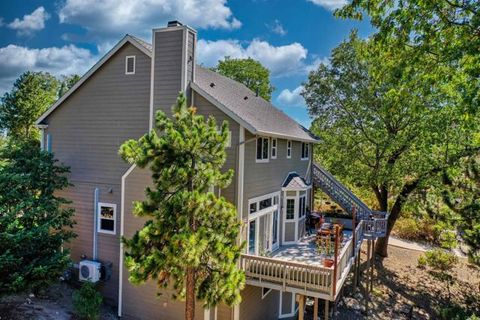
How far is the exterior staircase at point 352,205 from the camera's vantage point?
1564cm

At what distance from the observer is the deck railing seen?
9.78m

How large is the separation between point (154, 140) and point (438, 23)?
643 cm

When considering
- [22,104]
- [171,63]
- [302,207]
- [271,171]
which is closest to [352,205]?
[302,207]

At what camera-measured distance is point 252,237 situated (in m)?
12.0

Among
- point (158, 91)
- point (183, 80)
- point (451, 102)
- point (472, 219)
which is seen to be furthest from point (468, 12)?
point (451, 102)

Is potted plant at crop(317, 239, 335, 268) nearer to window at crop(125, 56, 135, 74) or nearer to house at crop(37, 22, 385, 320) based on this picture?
house at crop(37, 22, 385, 320)

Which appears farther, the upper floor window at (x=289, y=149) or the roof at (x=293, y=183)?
the upper floor window at (x=289, y=149)

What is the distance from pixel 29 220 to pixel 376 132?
1760 cm

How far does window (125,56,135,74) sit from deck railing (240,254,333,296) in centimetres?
779

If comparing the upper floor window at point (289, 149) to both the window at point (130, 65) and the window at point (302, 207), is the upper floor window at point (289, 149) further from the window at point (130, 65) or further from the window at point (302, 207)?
the window at point (130, 65)

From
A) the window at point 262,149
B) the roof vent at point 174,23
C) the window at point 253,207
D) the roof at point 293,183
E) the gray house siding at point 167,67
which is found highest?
the roof vent at point 174,23

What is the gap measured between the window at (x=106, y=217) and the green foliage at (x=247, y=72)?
2524 cm

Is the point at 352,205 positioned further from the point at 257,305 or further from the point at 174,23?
the point at 174,23

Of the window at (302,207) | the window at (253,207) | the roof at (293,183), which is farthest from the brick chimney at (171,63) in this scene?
the window at (302,207)
